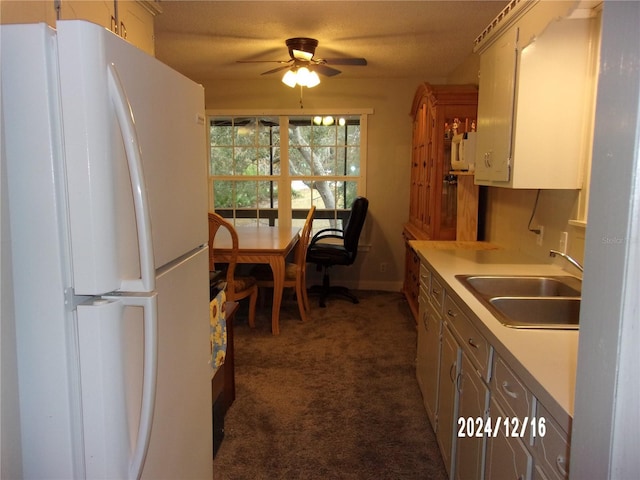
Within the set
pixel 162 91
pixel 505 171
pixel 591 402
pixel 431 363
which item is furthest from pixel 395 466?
pixel 162 91

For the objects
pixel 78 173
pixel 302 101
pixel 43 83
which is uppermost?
pixel 302 101

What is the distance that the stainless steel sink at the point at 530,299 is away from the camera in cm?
183

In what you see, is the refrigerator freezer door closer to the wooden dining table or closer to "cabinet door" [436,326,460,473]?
"cabinet door" [436,326,460,473]

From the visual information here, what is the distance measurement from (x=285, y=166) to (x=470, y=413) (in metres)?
4.30

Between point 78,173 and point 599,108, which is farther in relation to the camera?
point 78,173

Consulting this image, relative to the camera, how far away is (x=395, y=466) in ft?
7.54

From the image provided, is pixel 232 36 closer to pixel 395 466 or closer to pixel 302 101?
pixel 302 101

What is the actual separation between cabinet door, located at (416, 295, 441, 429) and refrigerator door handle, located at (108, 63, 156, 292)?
170 centimetres

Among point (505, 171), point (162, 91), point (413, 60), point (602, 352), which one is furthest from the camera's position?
point (413, 60)

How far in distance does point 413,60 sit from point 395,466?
357cm

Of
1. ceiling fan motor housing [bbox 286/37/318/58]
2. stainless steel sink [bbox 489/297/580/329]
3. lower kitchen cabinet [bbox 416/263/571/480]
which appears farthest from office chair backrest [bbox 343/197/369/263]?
stainless steel sink [bbox 489/297/580/329]

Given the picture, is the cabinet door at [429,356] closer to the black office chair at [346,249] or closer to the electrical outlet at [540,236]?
the electrical outlet at [540,236]

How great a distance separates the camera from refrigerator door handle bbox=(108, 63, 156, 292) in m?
0.93

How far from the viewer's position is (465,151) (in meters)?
3.10
